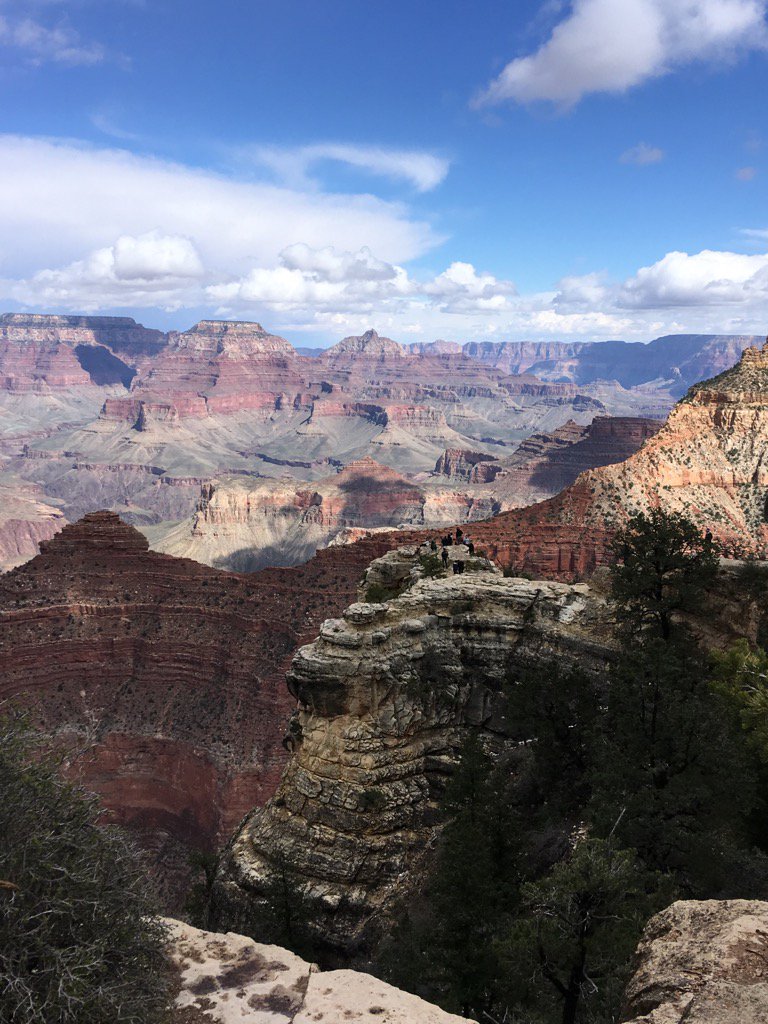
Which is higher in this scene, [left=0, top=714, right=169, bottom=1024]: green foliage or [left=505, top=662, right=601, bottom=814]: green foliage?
[left=0, top=714, right=169, bottom=1024]: green foliage

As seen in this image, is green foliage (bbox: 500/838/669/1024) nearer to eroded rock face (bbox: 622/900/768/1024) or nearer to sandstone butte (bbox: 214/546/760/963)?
eroded rock face (bbox: 622/900/768/1024)

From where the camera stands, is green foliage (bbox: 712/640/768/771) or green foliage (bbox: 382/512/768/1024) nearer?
green foliage (bbox: 382/512/768/1024)

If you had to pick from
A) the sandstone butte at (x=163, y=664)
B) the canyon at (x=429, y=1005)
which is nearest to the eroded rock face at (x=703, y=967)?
the canyon at (x=429, y=1005)

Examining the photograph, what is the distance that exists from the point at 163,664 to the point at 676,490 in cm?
6353

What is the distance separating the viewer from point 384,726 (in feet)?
98.5

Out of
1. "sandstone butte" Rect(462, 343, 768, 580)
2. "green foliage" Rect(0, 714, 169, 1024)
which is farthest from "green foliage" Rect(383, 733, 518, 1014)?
"sandstone butte" Rect(462, 343, 768, 580)

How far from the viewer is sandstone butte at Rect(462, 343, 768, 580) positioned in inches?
3014

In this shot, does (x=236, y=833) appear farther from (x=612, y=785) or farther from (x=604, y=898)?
(x=604, y=898)

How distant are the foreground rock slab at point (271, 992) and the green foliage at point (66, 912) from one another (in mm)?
615

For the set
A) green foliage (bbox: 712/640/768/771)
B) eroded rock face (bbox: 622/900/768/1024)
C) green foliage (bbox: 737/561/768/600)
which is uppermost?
green foliage (bbox: 737/561/768/600)

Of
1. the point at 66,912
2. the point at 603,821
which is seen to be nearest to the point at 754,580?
the point at 603,821

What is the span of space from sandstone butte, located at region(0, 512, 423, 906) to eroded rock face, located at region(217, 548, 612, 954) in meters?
24.6

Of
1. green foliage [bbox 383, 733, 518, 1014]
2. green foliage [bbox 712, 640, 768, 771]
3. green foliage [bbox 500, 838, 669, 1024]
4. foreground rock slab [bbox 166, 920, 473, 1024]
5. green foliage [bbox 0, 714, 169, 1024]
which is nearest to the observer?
green foliage [bbox 0, 714, 169, 1024]

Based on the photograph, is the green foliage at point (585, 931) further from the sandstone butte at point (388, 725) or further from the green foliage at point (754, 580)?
the green foliage at point (754, 580)
